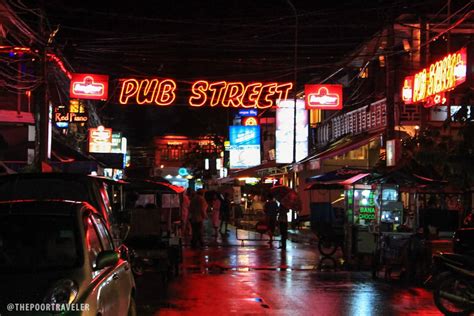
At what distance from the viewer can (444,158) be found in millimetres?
14156

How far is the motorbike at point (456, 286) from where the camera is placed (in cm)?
952

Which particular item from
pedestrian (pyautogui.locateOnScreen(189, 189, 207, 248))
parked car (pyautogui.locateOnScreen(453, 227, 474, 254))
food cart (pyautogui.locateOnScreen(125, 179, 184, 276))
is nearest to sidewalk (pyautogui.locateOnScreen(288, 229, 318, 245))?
pedestrian (pyautogui.locateOnScreen(189, 189, 207, 248))

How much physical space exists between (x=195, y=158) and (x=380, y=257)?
2536 inches

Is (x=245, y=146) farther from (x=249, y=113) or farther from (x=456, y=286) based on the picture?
(x=456, y=286)

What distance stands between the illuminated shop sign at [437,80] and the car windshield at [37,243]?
1315 cm

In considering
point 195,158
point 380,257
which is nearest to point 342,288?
point 380,257

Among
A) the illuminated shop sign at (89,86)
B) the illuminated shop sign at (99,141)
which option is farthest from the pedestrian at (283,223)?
the illuminated shop sign at (99,141)

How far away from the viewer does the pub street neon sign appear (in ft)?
80.9

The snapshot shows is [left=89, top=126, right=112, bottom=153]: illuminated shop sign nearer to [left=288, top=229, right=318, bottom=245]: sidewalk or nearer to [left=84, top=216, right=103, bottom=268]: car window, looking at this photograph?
[left=288, top=229, right=318, bottom=245]: sidewalk

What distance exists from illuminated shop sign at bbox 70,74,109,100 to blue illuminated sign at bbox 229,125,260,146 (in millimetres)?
23616

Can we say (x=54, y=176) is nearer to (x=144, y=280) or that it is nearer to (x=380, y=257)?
(x=144, y=280)

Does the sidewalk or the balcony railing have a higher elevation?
the balcony railing

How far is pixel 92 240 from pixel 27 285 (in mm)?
1118

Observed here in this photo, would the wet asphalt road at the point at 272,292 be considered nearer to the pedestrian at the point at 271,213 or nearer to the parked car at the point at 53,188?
the parked car at the point at 53,188
